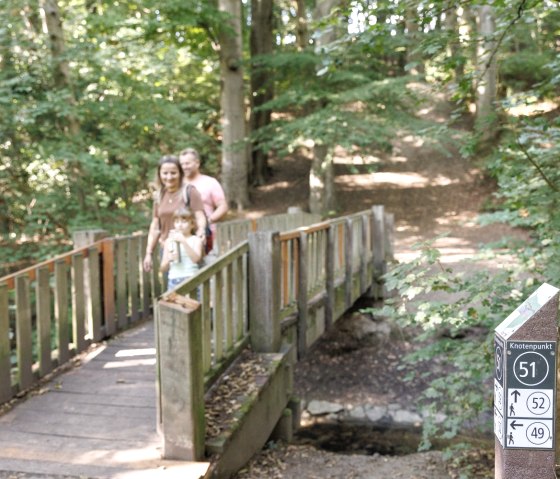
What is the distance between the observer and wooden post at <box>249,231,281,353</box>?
5227 mm

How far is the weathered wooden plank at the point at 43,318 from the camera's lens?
488 cm

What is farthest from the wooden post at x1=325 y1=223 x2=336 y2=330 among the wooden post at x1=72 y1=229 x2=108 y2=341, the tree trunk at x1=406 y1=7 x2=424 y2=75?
the wooden post at x1=72 y1=229 x2=108 y2=341

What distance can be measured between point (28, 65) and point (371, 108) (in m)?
8.33

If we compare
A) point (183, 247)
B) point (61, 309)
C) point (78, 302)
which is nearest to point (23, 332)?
point (61, 309)

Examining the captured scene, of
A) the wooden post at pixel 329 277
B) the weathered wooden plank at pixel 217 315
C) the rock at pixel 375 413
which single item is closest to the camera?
the weathered wooden plank at pixel 217 315

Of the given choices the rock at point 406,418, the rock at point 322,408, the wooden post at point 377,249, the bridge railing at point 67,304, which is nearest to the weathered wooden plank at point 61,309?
the bridge railing at point 67,304

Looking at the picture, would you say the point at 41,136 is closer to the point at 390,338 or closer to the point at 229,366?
the point at 229,366

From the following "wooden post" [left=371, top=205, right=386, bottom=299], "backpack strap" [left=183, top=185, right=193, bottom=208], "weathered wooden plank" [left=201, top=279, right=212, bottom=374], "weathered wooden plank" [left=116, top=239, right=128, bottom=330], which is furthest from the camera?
"wooden post" [left=371, top=205, right=386, bottom=299]

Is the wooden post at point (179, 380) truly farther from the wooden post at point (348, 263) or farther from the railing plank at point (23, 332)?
the wooden post at point (348, 263)

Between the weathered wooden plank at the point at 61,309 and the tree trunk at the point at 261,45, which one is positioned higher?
the tree trunk at the point at 261,45

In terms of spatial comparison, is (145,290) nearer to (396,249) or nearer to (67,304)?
(67,304)

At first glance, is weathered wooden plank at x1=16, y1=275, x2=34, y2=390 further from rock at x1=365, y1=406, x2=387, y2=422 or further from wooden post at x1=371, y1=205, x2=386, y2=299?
wooden post at x1=371, y1=205, x2=386, y2=299

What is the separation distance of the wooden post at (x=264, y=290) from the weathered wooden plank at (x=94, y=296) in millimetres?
1736

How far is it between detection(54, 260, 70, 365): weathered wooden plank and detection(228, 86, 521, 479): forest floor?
2.07m
